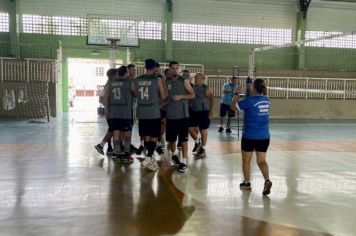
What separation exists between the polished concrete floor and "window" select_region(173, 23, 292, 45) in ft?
39.9

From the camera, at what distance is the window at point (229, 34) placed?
2022 centimetres

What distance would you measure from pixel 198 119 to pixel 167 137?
1439mm

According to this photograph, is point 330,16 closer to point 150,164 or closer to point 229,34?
point 229,34

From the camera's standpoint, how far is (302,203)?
516cm

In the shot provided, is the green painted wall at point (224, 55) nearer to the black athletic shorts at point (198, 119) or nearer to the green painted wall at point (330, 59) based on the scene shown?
the green painted wall at point (330, 59)

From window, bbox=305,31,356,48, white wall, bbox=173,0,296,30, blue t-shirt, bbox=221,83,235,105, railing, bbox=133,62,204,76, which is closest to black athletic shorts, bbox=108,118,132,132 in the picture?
blue t-shirt, bbox=221,83,235,105

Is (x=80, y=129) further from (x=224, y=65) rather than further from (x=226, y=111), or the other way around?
(x=224, y=65)

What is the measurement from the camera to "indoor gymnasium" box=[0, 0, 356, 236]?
4625 millimetres

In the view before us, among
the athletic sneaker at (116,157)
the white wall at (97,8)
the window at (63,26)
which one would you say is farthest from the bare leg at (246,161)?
the white wall at (97,8)

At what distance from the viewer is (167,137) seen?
23.1 feet

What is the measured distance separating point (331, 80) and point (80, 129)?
13.5 meters

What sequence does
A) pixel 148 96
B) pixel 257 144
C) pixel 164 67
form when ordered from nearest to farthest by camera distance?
pixel 257 144 → pixel 148 96 → pixel 164 67

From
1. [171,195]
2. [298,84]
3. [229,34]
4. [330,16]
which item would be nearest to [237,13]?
[229,34]

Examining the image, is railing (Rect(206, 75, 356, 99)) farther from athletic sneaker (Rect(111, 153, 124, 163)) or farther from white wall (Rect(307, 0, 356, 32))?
athletic sneaker (Rect(111, 153, 124, 163))
